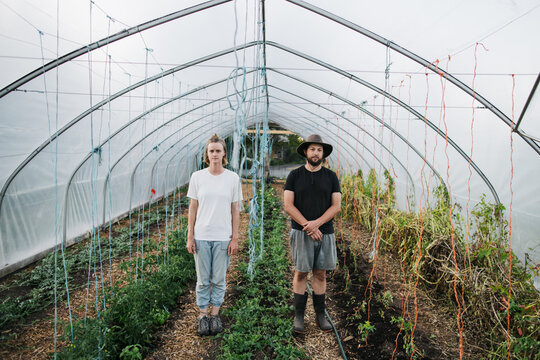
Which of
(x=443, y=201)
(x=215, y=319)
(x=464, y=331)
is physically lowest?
(x=464, y=331)

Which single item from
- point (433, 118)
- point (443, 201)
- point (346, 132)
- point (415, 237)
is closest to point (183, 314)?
point (415, 237)

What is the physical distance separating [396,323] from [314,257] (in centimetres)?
110

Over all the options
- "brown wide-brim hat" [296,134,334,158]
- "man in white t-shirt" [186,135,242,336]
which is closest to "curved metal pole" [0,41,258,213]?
"man in white t-shirt" [186,135,242,336]

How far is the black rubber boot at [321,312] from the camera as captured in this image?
8.89 feet

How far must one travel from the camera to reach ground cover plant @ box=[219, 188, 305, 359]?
2322 mm

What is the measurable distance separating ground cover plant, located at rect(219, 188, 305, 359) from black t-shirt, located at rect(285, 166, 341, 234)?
91 centimetres

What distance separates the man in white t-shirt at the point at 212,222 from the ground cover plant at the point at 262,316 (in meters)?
0.25

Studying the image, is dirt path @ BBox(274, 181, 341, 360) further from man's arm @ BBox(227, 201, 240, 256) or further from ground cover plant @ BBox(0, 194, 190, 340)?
ground cover plant @ BBox(0, 194, 190, 340)

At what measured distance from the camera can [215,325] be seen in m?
2.59

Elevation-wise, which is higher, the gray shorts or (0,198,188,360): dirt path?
the gray shorts

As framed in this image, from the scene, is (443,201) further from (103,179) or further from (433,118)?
(103,179)

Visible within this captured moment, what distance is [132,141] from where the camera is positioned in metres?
5.96

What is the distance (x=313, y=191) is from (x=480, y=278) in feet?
6.52

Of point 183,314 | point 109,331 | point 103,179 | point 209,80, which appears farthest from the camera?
point 103,179
